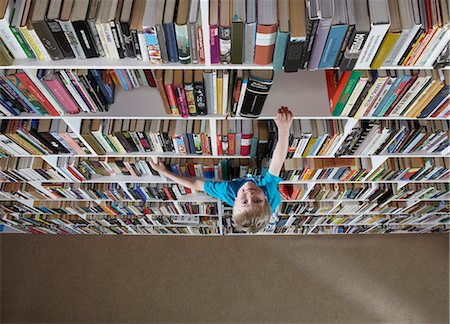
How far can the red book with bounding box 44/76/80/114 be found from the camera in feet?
4.30

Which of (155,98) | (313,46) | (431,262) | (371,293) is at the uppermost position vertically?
(155,98)

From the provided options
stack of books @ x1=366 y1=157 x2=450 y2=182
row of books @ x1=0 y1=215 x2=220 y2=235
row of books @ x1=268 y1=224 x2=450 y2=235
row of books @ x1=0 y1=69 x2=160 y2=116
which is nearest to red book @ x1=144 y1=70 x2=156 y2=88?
row of books @ x1=0 y1=69 x2=160 y2=116

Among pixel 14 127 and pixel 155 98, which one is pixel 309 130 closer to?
pixel 155 98

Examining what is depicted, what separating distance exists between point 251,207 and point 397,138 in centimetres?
72

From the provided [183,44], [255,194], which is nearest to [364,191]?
[255,194]

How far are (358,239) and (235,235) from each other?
1182 mm

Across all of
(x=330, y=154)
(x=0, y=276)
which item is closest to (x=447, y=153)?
(x=330, y=154)

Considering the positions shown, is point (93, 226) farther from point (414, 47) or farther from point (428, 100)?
point (414, 47)

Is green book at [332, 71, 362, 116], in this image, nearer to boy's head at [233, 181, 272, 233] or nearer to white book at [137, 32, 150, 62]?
boy's head at [233, 181, 272, 233]

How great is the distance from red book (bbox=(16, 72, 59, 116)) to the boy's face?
844 millimetres

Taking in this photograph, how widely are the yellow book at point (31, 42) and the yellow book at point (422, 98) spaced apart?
1.26 metres

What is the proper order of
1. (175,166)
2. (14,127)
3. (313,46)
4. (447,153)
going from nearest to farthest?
(313,46), (14,127), (447,153), (175,166)

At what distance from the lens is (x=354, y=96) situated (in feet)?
4.46

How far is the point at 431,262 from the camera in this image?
3643mm
